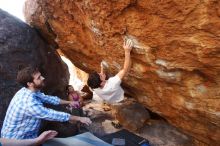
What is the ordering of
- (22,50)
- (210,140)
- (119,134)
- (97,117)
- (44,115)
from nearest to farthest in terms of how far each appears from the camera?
(44,115), (210,140), (119,134), (22,50), (97,117)

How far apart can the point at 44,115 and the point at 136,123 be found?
10.5 ft

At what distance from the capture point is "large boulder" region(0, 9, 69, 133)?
21.6 feet

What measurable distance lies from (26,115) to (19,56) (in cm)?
259

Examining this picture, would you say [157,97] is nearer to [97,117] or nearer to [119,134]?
[119,134]

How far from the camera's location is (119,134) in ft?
20.9

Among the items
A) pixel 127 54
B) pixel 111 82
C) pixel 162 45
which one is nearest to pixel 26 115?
pixel 111 82

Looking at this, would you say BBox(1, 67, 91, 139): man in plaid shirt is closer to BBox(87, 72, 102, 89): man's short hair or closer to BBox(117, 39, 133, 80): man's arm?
BBox(87, 72, 102, 89): man's short hair

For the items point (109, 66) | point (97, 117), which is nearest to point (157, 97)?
point (109, 66)

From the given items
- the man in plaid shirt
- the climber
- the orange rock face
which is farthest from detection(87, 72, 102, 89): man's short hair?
the man in plaid shirt

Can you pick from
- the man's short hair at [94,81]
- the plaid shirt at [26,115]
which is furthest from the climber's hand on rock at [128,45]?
the plaid shirt at [26,115]

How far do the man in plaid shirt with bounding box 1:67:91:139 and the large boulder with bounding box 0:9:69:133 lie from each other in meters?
1.94

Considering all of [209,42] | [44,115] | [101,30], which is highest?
[101,30]

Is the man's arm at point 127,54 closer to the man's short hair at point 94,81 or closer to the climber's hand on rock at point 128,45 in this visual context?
→ the climber's hand on rock at point 128,45

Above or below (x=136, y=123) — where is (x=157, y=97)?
above
